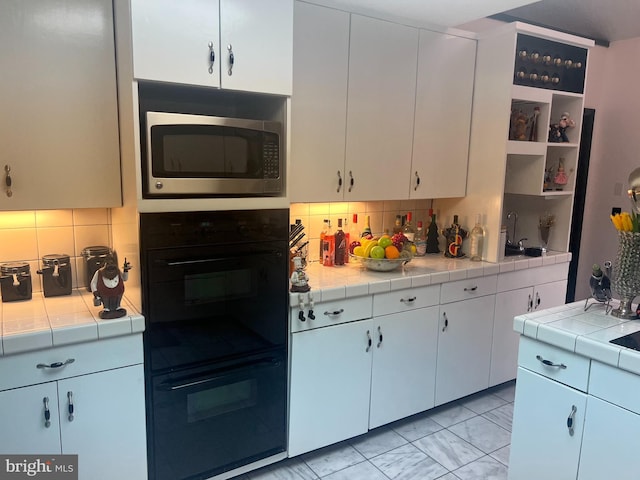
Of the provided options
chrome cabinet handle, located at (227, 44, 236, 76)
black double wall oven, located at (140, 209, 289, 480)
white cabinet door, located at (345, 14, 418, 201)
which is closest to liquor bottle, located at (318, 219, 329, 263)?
white cabinet door, located at (345, 14, 418, 201)

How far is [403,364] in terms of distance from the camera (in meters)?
2.65

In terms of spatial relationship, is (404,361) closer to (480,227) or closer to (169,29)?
(480,227)

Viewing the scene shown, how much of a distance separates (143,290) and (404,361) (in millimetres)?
1498

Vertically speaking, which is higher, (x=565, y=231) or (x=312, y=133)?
(x=312, y=133)

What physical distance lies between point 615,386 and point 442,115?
1.84 metres

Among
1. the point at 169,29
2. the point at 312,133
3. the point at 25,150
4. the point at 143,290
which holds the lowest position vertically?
the point at 143,290

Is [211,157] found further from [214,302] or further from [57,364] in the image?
[57,364]

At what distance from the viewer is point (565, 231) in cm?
329

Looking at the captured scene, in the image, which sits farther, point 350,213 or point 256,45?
point 350,213

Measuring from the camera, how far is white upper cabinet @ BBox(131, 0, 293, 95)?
173cm

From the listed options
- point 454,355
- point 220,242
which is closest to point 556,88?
point 454,355

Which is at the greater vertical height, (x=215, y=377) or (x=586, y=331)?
(x=586, y=331)

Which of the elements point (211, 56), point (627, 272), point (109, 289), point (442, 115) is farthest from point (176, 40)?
point (627, 272)

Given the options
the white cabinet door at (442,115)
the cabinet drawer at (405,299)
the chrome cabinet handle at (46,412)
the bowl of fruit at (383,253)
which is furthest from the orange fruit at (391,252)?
the chrome cabinet handle at (46,412)
